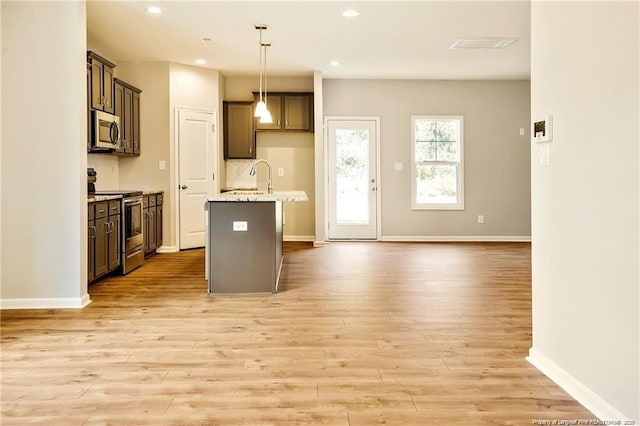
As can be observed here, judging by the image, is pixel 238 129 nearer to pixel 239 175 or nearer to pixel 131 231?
pixel 239 175

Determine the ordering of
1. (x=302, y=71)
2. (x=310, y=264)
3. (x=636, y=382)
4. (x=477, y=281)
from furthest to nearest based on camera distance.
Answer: (x=302, y=71) → (x=310, y=264) → (x=477, y=281) → (x=636, y=382)

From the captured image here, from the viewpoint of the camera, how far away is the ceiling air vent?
5773mm

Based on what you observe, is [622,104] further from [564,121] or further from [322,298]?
[322,298]

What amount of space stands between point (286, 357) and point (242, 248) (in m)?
1.65

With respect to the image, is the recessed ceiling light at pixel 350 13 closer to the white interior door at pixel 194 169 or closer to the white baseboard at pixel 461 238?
the white interior door at pixel 194 169

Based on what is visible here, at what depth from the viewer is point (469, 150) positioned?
317 inches

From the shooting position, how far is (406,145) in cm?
803

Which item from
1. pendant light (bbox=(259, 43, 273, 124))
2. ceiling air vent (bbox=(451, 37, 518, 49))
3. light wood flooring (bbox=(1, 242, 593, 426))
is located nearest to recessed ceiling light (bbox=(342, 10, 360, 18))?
pendant light (bbox=(259, 43, 273, 124))

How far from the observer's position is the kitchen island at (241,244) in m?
4.24

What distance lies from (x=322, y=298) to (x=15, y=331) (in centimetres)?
221

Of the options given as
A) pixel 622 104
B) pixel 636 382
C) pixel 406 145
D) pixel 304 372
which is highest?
pixel 406 145

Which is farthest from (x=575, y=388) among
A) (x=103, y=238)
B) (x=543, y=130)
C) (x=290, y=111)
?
(x=290, y=111)

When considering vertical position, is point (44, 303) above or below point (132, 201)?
below

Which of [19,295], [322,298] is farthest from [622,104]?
[19,295]
